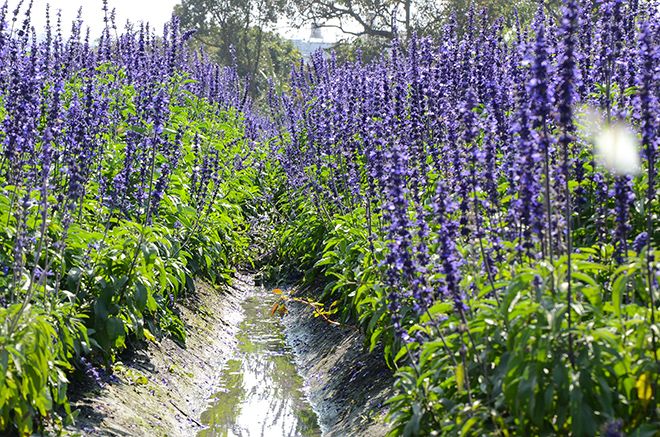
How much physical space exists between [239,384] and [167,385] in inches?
50.6

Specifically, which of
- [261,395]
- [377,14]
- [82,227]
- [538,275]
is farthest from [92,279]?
[377,14]

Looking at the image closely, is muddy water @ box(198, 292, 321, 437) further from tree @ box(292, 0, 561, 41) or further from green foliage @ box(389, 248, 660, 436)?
tree @ box(292, 0, 561, 41)

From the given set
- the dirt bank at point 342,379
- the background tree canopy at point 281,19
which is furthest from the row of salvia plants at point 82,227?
the background tree canopy at point 281,19

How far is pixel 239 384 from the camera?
351 inches

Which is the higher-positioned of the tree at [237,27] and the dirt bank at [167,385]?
the tree at [237,27]

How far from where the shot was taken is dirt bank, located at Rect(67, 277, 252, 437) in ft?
20.5

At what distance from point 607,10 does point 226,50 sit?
168 feet

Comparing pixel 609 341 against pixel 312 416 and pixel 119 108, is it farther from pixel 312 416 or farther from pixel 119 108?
pixel 119 108

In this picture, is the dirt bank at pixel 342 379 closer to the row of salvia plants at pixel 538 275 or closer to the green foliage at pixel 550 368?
the row of salvia plants at pixel 538 275

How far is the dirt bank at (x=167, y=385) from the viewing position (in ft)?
20.5

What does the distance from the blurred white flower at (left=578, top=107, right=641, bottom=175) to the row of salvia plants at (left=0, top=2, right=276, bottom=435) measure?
356cm

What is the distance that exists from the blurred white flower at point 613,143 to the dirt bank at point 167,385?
13.2ft

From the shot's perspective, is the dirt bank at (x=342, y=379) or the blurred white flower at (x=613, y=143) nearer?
the blurred white flower at (x=613, y=143)

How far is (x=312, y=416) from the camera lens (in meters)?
7.95
